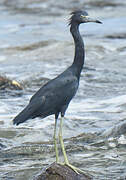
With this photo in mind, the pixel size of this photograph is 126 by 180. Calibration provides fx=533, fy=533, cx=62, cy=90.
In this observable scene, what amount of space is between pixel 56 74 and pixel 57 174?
5675mm

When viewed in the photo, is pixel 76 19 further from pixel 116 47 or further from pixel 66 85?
pixel 116 47

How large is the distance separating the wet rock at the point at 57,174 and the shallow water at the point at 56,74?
364 millimetres

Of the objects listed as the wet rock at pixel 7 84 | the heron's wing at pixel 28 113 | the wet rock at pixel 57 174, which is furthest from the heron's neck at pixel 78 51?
the wet rock at pixel 7 84

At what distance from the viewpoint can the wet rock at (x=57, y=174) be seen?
16.0ft

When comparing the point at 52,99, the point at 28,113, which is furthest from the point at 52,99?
the point at 28,113

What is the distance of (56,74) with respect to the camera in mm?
10484

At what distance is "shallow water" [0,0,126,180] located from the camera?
596 cm

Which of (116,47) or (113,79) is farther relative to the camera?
(116,47)

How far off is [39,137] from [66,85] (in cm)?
193

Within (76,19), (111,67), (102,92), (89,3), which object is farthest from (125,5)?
(76,19)

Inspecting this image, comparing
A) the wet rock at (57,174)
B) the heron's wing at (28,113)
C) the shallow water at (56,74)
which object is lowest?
the shallow water at (56,74)

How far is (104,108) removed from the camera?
825 cm

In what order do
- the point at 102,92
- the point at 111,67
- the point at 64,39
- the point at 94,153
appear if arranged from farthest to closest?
the point at 64,39
the point at 111,67
the point at 102,92
the point at 94,153

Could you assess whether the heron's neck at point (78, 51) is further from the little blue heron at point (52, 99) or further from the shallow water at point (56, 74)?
the shallow water at point (56, 74)
